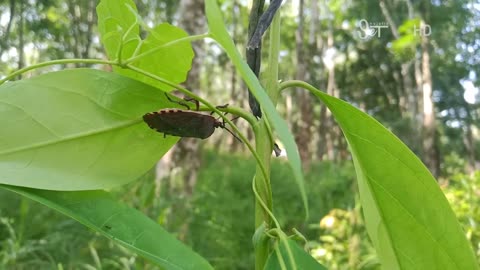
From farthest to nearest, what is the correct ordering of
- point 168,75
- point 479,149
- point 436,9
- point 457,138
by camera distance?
point 479,149
point 457,138
point 436,9
point 168,75

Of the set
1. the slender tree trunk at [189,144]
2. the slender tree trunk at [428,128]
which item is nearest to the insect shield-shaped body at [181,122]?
the slender tree trunk at [189,144]

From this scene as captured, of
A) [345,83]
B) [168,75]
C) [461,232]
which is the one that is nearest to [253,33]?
[168,75]

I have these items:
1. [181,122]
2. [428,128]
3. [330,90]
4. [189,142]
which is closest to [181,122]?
[181,122]

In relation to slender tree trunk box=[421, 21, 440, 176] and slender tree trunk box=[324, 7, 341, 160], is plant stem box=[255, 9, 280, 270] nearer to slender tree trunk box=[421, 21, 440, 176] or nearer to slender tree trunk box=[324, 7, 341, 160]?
slender tree trunk box=[421, 21, 440, 176]

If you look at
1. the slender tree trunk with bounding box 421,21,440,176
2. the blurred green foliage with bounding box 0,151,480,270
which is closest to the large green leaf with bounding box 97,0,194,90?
the blurred green foliage with bounding box 0,151,480,270

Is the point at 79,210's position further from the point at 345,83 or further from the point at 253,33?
the point at 345,83

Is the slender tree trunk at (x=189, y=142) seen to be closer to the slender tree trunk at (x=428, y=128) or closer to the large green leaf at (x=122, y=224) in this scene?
the large green leaf at (x=122, y=224)
